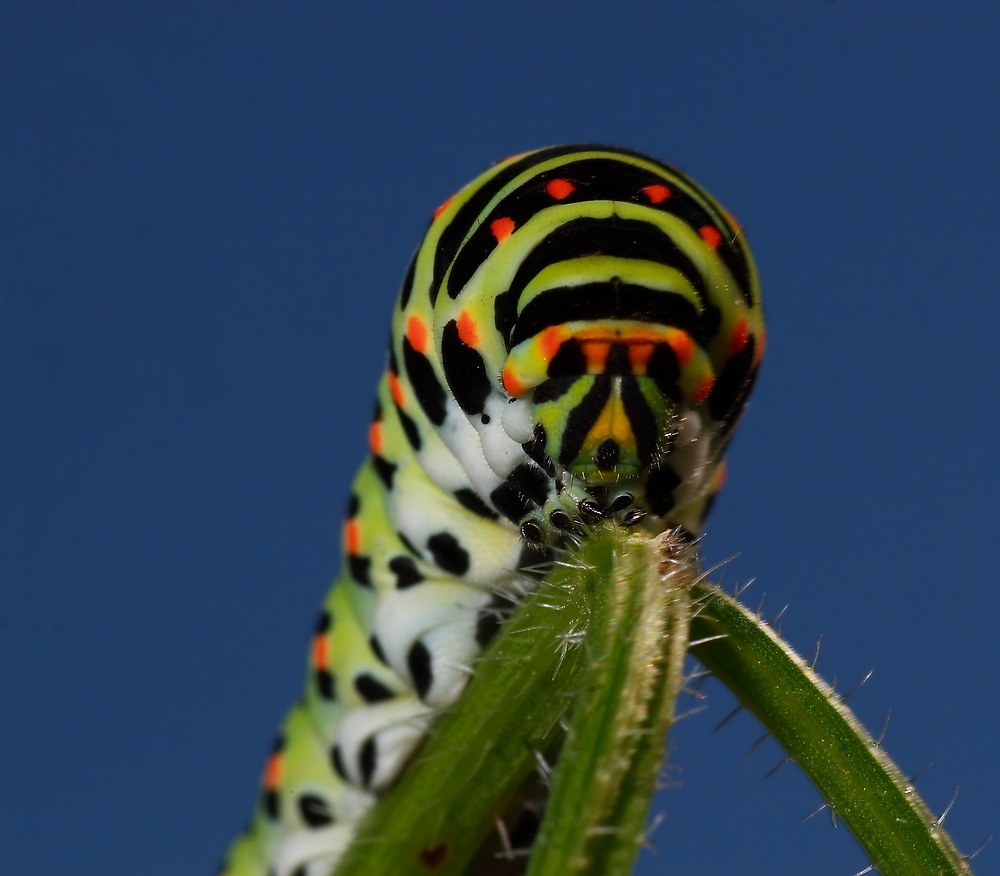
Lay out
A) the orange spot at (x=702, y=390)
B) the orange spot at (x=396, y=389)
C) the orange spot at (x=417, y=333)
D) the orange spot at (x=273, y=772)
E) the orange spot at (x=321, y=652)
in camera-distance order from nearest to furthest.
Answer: the orange spot at (x=702, y=390), the orange spot at (x=417, y=333), the orange spot at (x=396, y=389), the orange spot at (x=321, y=652), the orange spot at (x=273, y=772)

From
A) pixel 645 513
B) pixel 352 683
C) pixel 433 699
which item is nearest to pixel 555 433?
pixel 645 513

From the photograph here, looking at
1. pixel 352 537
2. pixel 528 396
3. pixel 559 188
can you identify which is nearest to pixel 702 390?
pixel 528 396

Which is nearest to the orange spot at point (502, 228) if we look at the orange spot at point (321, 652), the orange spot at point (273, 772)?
the orange spot at point (321, 652)

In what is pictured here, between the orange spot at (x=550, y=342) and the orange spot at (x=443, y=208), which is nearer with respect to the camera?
the orange spot at (x=550, y=342)

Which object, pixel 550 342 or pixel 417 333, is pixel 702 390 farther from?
pixel 417 333

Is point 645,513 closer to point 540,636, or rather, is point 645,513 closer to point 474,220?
point 540,636

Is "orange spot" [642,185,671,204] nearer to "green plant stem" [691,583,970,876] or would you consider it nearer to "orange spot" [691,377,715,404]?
"orange spot" [691,377,715,404]

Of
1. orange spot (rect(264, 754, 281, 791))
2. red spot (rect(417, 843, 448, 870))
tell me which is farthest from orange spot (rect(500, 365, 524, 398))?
orange spot (rect(264, 754, 281, 791))

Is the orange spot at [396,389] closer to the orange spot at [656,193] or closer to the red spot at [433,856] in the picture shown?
the orange spot at [656,193]
